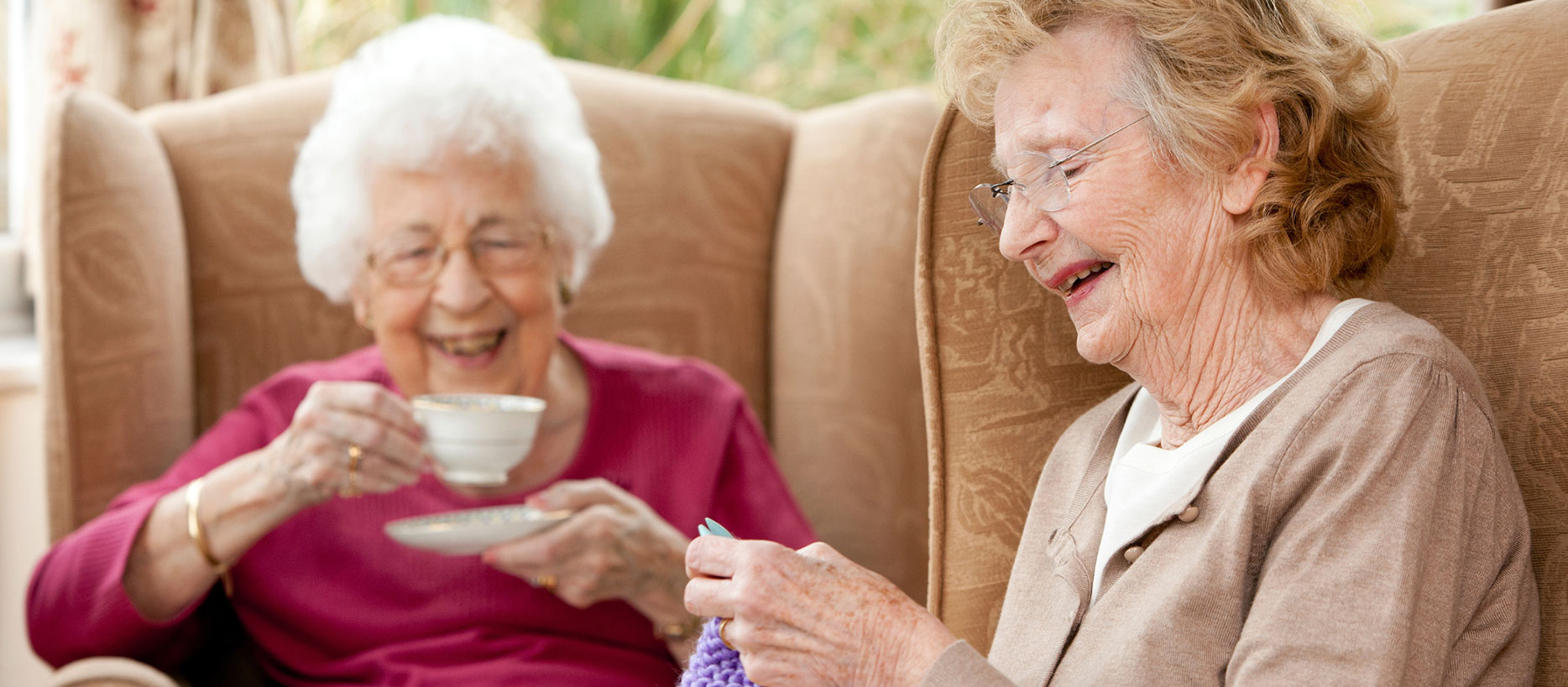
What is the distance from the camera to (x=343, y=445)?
4.82 feet

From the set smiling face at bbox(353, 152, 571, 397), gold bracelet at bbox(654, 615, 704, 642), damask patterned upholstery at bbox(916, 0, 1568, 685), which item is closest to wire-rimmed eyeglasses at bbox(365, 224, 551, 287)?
smiling face at bbox(353, 152, 571, 397)

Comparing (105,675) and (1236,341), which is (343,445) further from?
(1236,341)

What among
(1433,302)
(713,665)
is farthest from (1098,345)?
(713,665)

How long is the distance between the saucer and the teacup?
0.05 meters

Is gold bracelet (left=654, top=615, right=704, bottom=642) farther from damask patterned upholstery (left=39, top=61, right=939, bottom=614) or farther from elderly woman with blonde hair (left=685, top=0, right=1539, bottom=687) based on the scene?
elderly woman with blonde hair (left=685, top=0, right=1539, bottom=687)

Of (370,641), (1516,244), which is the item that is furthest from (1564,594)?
(370,641)

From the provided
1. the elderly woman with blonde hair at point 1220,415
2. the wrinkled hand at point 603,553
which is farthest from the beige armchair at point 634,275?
the elderly woman with blonde hair at point 1220,415

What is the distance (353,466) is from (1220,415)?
1.00 metres

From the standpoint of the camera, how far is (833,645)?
0.90m

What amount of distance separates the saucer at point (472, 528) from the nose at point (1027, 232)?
2.30ft

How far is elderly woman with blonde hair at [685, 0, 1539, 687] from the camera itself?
31.7 inches

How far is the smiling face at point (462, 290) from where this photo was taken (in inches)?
61.2

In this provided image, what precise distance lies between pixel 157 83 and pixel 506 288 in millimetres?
1050

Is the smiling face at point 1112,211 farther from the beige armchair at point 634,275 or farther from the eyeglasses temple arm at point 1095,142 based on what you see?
the beige armchair at point 634,275
